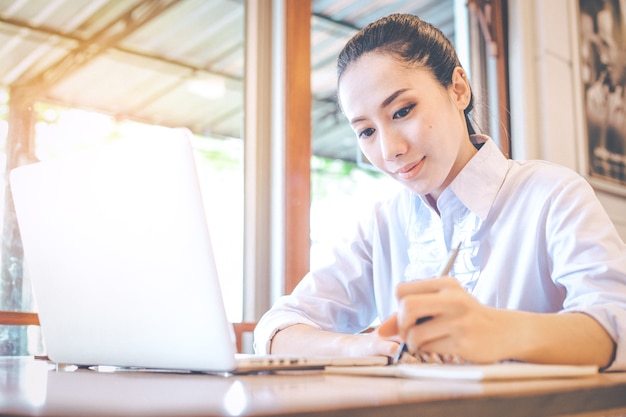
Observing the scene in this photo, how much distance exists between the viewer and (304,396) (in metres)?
0.45

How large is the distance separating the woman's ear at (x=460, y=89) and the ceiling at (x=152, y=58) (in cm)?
98

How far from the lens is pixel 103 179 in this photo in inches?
28.6

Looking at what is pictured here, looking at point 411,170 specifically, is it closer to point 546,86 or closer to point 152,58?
point 152,58

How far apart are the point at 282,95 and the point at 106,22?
1.83ft

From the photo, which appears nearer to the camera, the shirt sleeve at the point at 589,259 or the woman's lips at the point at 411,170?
the shirt sleeve at the point at 589,259

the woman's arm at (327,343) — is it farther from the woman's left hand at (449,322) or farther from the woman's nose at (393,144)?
the woman's nose at (393,144)

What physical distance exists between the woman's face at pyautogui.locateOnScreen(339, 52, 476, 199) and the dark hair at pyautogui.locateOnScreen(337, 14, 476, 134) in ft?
0.06

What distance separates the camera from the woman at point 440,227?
0.93 m

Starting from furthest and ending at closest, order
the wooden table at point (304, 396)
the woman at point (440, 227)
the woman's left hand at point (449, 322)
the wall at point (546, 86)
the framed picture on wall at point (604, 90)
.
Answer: the framed picture on wall at point (604, 90), the wall at point (546, 86), the woman at point (440, 227), the woman's left hand at point (449, 322), the wooden table at point (304, 396)

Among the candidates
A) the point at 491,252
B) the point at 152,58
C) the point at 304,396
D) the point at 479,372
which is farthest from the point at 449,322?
the point at 152,58

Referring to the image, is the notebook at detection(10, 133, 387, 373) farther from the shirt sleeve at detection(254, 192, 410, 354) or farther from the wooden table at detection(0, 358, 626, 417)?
the shirt sleeve at detection(254, 192, 410, 354)

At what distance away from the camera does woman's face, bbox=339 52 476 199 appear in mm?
1159

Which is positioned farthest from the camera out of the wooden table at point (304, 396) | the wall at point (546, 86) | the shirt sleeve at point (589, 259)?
the wall at point (546, 86)

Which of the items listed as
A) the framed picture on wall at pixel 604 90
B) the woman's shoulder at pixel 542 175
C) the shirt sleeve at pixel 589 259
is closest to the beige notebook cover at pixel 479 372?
the shirt sleeve at pixel 589 259
